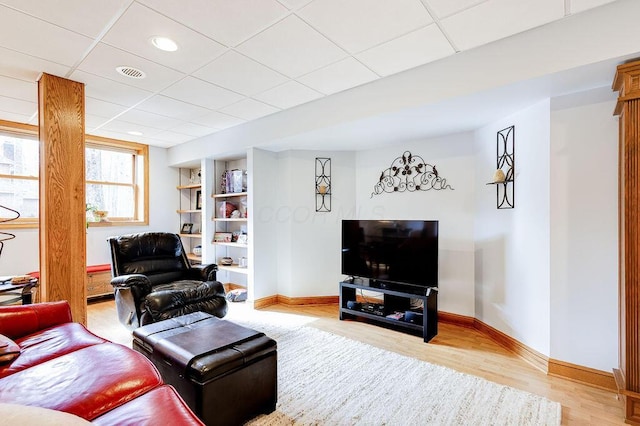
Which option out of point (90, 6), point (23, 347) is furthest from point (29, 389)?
point (90, 6)

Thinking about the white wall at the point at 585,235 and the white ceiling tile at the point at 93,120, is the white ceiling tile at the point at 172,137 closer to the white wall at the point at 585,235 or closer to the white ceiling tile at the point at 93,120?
the white ceiling tile at the point at 93,120

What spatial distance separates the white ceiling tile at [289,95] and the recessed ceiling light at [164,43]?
38.8 inches

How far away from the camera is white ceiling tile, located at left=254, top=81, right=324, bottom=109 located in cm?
297

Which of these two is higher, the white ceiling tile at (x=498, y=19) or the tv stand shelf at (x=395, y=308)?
the white ceiling tile at (x=498, y=19)

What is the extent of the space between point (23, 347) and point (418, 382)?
2.54 meters

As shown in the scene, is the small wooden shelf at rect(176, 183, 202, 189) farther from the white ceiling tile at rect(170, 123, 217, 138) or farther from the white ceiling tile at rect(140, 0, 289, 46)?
the white ceiling tile at rect(140, 0, 289, 46)

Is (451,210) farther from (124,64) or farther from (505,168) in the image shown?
(124,64)

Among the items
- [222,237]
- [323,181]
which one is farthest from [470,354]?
[222,237]

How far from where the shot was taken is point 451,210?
365cm

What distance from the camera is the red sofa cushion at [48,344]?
157cm

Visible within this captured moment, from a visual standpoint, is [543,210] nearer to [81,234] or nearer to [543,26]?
[543,26]

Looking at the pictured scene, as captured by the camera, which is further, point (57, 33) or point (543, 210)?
point (543, 210)

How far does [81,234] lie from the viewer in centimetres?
276

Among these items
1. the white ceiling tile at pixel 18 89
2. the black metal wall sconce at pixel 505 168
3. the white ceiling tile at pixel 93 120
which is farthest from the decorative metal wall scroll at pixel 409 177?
the white ceiling tile at pixel 18 89
